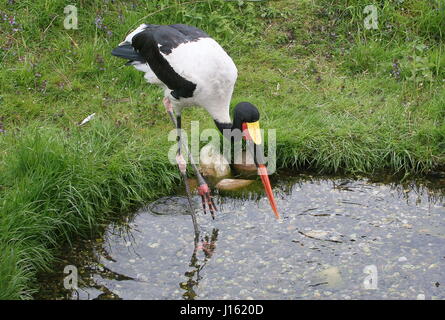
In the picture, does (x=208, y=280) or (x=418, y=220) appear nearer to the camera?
(x=208, y=280)

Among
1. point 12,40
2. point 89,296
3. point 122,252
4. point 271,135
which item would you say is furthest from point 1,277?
point 12,40

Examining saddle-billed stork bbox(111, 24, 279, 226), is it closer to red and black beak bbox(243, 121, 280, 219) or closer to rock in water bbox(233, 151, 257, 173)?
red and black beak bbox(243, 121, 280, 219)

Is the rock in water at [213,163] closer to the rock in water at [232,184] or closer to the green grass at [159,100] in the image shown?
the rock in water at [232,184]

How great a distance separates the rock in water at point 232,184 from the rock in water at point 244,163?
135 millimetres

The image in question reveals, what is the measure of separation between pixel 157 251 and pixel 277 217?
84 cm

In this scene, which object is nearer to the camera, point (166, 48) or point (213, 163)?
point (166, 48)

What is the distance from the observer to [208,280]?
4.18 meters

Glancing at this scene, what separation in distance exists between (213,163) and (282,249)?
110 centimetres

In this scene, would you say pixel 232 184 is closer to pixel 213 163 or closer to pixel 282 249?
pixel 213 163

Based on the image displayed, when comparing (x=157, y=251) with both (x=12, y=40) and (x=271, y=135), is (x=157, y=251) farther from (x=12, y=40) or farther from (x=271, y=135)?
(x=12, y=40)

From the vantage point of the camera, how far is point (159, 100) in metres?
5.91

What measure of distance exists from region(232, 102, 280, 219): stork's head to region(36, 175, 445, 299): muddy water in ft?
0.94

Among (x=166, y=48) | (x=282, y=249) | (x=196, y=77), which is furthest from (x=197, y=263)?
(x=166, y=48)

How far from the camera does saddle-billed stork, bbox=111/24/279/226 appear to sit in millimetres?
4605
